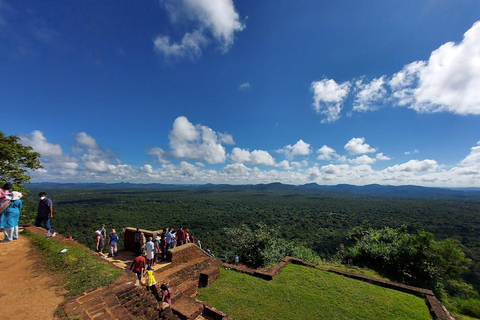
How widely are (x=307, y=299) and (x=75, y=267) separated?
26.3 feet

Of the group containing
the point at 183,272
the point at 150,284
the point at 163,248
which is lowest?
the point at 183,272

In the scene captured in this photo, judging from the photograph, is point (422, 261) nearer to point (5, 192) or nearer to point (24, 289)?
point (24, 289)

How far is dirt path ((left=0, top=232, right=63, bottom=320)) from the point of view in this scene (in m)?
4.07

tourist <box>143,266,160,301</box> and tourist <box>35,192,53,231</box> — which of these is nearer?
tourist <box>143,266,160,301</box>

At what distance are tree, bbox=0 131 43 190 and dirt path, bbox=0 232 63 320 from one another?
29.3 ft

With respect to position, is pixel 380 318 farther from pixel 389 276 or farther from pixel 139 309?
pixel 139 309

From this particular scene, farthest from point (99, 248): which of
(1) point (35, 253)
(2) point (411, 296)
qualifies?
(2) point (411, 296)

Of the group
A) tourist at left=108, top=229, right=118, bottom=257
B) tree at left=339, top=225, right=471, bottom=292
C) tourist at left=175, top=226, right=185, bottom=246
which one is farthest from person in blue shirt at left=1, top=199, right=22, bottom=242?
tree at left=339, top=225, right=471, bottom=292

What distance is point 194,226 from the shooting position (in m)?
49.1

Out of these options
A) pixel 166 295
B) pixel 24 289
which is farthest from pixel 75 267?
pixel 166 295

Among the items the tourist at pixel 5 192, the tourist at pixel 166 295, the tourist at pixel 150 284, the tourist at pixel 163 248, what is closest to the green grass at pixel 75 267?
the tourist at pixel 150 284

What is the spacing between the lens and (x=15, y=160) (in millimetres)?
13102

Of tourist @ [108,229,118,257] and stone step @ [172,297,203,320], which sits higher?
tourist @ [108,229,118,257]

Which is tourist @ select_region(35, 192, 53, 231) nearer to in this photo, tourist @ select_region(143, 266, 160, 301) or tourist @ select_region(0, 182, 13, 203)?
tourist @ select_region(0, 182, 13, 203)
